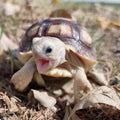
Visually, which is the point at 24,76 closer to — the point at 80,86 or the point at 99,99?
the point at 80,86

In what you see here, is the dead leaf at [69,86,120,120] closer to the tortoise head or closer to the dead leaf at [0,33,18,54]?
the tortoise head

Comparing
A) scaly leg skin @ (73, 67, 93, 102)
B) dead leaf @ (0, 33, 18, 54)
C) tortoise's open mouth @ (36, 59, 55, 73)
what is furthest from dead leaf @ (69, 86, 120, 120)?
dead leaf @ (0, 33, 18, 54)

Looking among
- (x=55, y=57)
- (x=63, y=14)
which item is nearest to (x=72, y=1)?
(x=63, y=14)

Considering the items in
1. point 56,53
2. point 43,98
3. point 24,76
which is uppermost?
point 56,53

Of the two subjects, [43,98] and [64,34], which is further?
[64,34]

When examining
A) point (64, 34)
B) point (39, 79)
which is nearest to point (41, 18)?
point (64, 34)

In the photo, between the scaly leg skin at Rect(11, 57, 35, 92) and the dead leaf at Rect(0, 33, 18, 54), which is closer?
the scaly leg skin at Rect(11, 57, 35, 92)

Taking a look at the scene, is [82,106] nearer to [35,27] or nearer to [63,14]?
[35,27]
